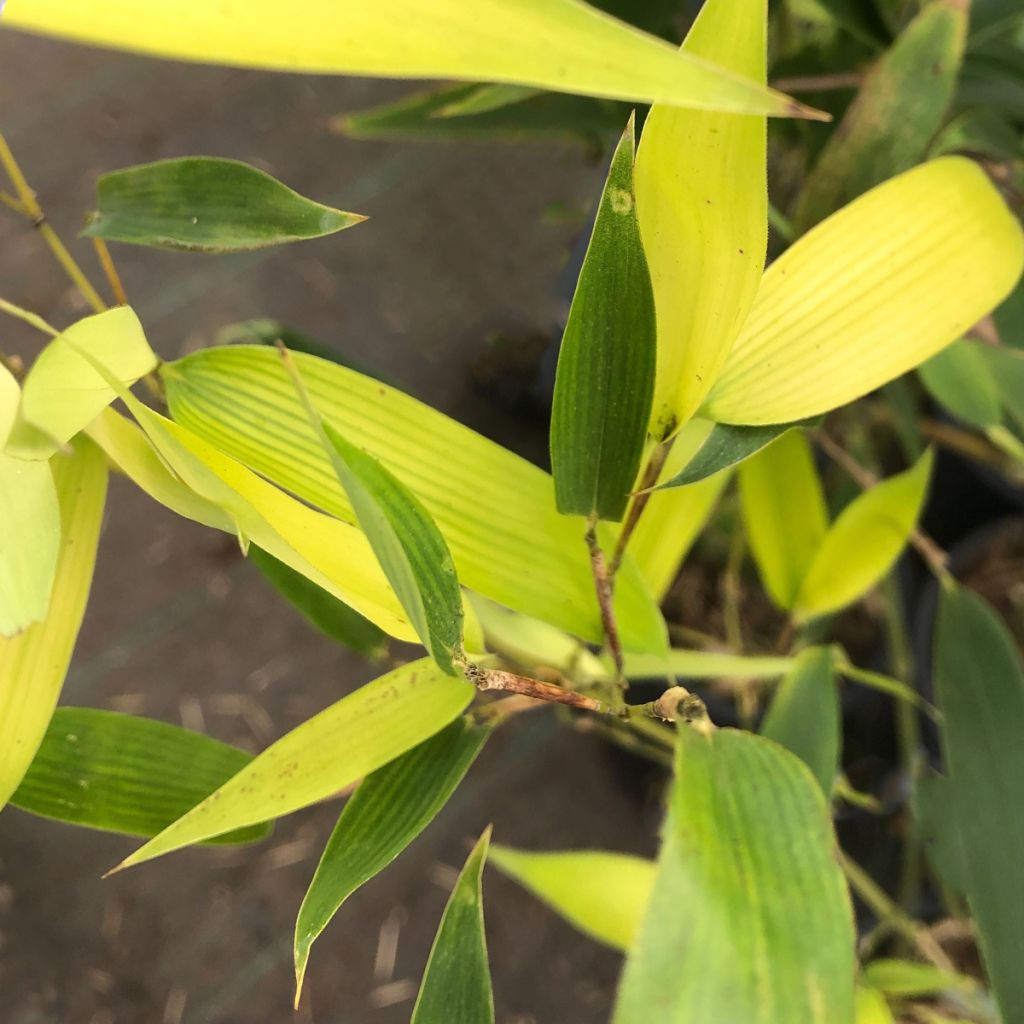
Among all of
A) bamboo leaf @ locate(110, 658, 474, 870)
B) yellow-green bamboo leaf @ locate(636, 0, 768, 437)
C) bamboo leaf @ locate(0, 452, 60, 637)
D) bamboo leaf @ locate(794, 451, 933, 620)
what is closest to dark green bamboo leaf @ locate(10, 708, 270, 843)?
bamboo leaf @ locate(110, 658, 474, 870)

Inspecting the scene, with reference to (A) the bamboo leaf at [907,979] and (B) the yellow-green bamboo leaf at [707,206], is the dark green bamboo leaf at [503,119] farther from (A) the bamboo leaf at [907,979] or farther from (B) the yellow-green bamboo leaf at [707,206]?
(A) the bamboo leaf at [907,979]

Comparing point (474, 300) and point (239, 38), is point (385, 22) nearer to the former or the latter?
point (239, 38)

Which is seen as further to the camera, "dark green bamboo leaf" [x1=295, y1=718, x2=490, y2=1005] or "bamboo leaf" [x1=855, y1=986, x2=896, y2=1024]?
"bamboo leaf" [x1=855, y1=986, x2=896, y2=1024]

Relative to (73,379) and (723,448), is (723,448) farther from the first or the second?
(73,379)

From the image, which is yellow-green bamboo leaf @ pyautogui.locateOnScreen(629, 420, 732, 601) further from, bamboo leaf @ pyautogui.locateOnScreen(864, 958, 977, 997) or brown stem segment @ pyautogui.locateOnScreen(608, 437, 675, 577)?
bamboo leaf @ pyautogui.locateOnScreen(864, 958, 977, 997)

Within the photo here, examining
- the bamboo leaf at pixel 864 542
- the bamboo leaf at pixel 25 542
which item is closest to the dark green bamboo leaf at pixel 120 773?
the bamboo leaf at pixel 25 542

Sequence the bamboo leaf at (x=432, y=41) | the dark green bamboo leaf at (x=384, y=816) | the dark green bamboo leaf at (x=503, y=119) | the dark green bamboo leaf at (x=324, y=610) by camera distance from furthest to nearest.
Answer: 1. the dark green bamboo leaf at (x=503, y=119)
2. the dark green bamboo leaf at (x=324, y=610)
3. the dark green bamboo leaf at (x=384, y=816)
4. the bamboo leaf at (x=432, y=41)

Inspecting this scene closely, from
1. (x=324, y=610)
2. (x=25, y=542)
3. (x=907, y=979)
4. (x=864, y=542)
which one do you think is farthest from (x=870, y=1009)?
(x=25, y=542)
